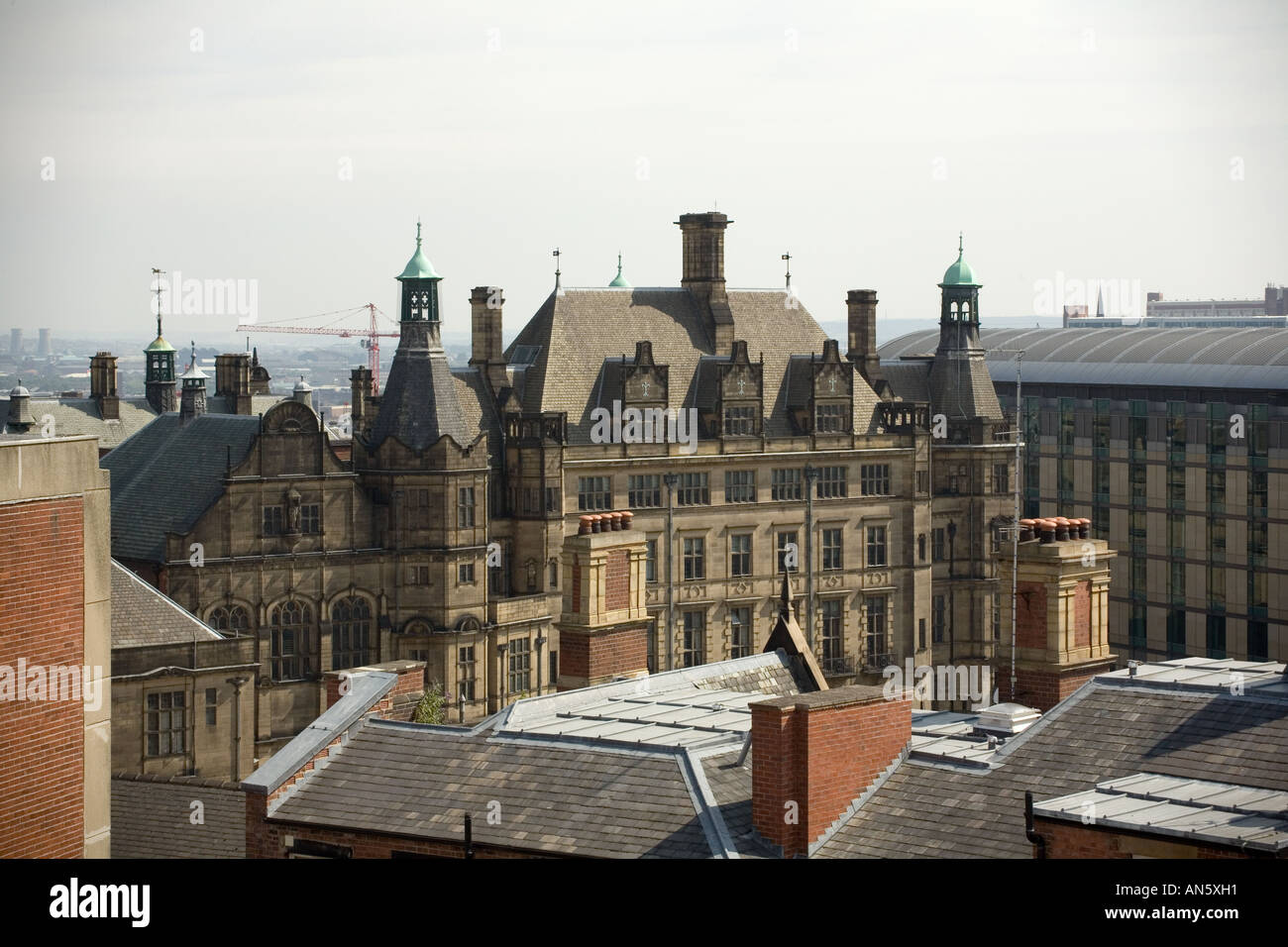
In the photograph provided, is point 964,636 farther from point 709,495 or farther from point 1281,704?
point 1281,704

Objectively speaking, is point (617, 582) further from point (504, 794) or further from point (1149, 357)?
point (1149, 357)

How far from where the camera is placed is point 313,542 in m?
97.4

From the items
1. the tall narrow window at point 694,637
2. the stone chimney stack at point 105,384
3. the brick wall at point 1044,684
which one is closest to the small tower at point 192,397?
the stone chimney stack at point 105,384

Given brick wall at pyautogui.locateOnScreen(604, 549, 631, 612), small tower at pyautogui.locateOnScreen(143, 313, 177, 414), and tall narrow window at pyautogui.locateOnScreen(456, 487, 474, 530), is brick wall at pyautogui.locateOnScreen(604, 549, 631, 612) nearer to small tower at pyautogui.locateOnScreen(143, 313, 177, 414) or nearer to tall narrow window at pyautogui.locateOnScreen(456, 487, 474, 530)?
tall narrow window at pyautogui.locateOnScreen(456, 487, 474, 530)

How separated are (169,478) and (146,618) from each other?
47.2 feet

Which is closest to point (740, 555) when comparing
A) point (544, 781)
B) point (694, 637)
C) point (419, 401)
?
point (694, 637)

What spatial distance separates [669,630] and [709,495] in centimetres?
714

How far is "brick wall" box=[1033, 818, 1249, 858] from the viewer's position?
111 feet

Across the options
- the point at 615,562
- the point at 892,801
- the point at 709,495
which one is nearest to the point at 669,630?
the point at 709,495

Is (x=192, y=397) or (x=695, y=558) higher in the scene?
(x=192, y=397)

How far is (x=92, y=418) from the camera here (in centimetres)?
14138

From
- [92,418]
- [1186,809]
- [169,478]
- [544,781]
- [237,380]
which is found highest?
[237,380]

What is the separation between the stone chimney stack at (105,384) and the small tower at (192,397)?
4.81 metres

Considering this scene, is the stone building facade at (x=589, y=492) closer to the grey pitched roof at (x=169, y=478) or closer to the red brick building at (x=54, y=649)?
the grey pitched roof at (x=169, y=478)
